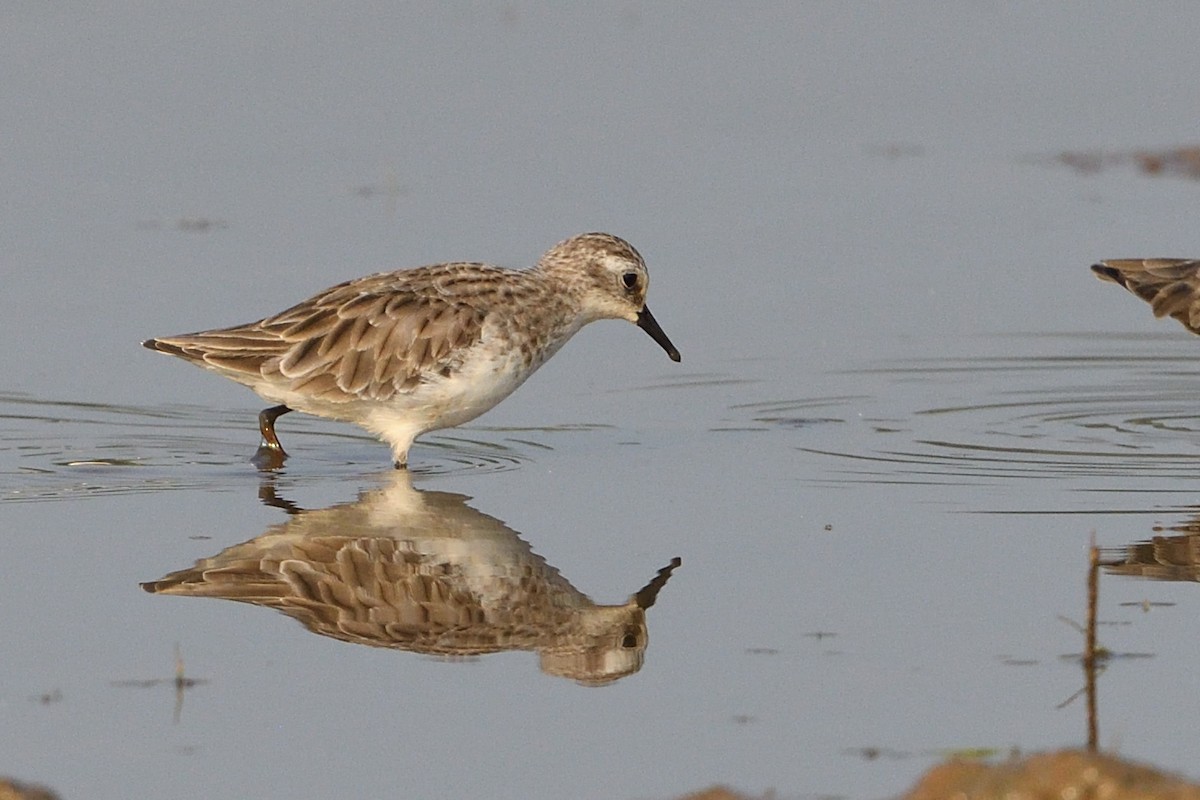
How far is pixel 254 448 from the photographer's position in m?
12.0

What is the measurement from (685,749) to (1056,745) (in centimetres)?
116

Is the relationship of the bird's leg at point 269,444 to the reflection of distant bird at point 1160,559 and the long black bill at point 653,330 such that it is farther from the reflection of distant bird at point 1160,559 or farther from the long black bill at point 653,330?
the reflection of distant bird at point 1160,559

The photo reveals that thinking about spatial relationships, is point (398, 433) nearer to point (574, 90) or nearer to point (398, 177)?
point (398, 177)

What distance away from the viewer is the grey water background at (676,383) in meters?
7.67

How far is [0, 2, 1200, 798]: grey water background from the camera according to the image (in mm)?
7672

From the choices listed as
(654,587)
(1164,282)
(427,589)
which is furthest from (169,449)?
(1164,282)

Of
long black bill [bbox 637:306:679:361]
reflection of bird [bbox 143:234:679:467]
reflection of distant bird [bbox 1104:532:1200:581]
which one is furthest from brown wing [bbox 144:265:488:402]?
reflection of distant bird [bbox 1104:532:1200:581]

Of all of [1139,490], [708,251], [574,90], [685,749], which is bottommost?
[685,749]

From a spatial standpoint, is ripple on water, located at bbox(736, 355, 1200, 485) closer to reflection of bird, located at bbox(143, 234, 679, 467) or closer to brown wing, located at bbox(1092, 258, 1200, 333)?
brown wing, located at bbox(1092, 258, 1200, 333)

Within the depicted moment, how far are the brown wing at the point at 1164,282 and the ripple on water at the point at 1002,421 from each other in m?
0.51

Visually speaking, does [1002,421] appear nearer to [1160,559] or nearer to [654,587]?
[1160,559]

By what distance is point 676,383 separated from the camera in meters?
13.4

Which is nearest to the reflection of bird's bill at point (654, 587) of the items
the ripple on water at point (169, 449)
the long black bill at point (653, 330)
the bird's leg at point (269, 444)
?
the ripple on water at point (169, 449)

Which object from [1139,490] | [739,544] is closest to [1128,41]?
[1139,490]
